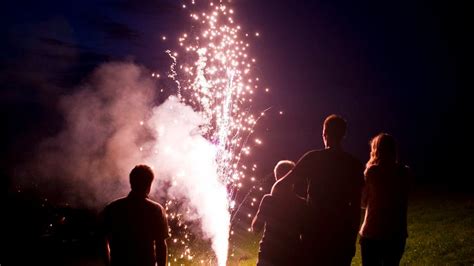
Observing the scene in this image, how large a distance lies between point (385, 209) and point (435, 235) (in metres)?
8.17

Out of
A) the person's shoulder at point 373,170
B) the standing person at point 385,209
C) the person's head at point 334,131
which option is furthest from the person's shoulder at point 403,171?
the person's head at point 334,131

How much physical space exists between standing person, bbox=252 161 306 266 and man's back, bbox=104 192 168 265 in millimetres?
1204

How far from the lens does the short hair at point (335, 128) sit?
4348mm

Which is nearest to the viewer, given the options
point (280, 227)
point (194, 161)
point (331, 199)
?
point (331, 199)

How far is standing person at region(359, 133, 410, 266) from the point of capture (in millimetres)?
4965

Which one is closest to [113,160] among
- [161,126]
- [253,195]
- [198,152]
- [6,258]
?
[6,258]

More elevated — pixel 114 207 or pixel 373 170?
pixel 373 170

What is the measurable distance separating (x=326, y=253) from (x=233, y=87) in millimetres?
6682

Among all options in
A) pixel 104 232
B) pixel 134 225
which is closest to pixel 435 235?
pixel 134 225

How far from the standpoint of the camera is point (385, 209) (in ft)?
16.3

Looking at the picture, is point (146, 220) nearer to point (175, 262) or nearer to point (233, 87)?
point (233, 87)

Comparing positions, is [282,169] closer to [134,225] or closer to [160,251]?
[160,251]

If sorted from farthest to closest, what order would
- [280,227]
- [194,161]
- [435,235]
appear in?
[435,235] < [194,161] < [280,227]

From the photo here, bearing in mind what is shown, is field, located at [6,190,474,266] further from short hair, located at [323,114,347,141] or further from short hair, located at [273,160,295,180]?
short hair, located at [323,114,347,141]
